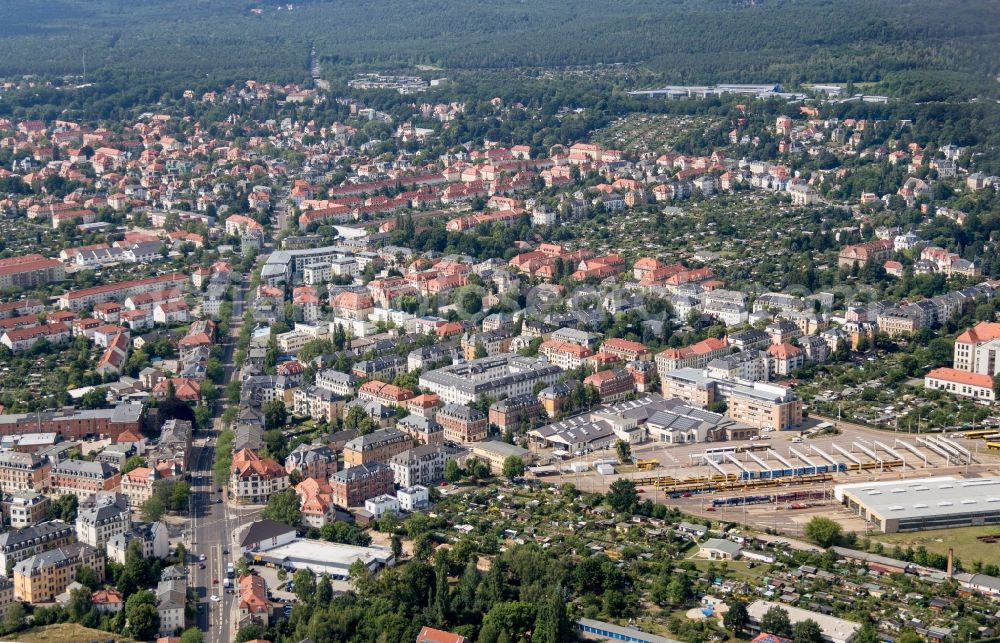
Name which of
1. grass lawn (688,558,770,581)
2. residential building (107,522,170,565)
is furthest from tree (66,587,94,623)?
grass lawn (688,558,770,581)

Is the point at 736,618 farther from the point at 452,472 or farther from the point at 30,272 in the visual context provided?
the point at 30,272

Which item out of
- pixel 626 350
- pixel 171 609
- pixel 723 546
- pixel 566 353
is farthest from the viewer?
pixel 626 350

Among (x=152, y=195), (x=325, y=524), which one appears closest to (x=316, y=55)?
(x=152, y=195)

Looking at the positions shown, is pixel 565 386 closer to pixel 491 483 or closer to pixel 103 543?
pixel 491 483

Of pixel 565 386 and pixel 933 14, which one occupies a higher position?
pixel 933 14

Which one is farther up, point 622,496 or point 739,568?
point 622,496

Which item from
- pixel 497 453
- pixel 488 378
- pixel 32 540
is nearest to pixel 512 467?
pixel 497 453
